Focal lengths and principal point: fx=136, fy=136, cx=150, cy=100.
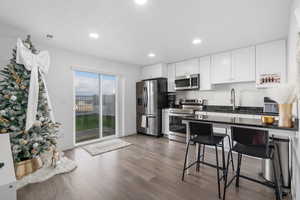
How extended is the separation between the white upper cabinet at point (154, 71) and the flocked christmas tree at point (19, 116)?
3.39m

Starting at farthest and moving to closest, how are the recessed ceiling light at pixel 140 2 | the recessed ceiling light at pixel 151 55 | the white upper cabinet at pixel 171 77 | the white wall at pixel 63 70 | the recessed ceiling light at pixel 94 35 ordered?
the white upper cabinet at pixel 171 77, the recessed ceiling light at pixel 151 55, the recessed ceiling light at pixel 94 35, the white wall at pixel 63 70, the recessed ceiling light at pixel 140 2

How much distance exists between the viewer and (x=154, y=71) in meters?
4.96

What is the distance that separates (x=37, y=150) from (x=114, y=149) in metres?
1.63

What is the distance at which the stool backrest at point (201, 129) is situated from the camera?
1.93m

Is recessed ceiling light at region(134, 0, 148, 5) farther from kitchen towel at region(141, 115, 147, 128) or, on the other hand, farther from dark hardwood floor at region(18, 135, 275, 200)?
kitchen towel at region(141, 115, 147, 128)

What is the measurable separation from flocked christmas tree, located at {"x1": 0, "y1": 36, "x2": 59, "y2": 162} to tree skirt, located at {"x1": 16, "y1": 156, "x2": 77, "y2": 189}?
1.06ft

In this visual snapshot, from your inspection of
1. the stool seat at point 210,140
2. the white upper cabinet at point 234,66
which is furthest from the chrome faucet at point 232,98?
the stool seat at point 210,140

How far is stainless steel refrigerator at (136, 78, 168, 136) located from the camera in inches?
181

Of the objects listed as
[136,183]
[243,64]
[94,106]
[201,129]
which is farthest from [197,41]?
[94,106]

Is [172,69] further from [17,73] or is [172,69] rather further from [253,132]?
[17,73]

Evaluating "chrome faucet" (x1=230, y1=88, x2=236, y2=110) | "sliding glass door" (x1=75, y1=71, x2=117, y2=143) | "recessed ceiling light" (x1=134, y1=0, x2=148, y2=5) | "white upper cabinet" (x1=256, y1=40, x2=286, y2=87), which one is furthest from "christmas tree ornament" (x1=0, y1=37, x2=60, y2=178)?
"white upper cabinet" (x1=256, y1=40, x2=286, y2=87)

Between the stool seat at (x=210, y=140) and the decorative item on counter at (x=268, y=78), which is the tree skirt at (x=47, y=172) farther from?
the decorative item on counter at (x=268, y=78)

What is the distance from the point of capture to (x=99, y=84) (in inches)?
173

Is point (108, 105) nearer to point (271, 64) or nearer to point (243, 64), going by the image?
point (243, 64)
